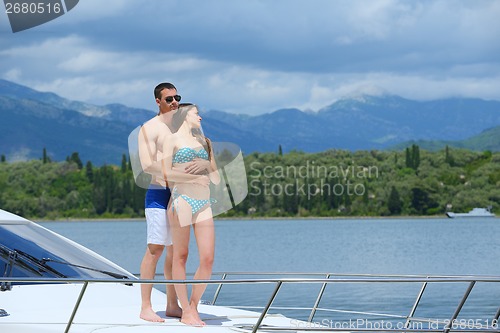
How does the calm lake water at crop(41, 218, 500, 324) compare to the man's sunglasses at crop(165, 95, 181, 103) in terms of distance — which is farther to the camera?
the calm lake water at crop(41, 218, 500, 324)

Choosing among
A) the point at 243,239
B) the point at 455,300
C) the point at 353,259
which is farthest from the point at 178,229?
the point at 243,239

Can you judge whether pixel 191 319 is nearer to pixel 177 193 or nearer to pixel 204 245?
pixel 204 245

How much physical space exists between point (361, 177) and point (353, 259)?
86.3 metres

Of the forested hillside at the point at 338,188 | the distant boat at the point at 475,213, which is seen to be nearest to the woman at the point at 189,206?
the forested hillside at the point at 338,188

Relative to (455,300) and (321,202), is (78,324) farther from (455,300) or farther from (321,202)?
(321,202)

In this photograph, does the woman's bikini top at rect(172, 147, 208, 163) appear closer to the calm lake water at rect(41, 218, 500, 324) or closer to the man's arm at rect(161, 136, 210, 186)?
the man's arm at rect(161, 136, 210, 186)

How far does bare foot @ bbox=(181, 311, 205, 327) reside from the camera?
650 cm

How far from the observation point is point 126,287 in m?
7.47

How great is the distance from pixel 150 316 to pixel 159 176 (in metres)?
1.00

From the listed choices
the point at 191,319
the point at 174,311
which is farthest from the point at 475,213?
the point at 191,319

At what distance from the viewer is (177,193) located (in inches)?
263

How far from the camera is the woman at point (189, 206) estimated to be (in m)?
6.60

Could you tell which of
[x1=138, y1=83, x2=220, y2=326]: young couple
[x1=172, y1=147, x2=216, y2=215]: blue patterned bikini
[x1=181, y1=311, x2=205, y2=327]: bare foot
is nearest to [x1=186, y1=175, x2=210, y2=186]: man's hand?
[x1=138, y1=83, x2=220, y2=326]: young couple

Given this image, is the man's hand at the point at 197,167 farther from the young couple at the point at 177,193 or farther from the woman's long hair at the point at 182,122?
the woman's long hair at the point at 182,122
